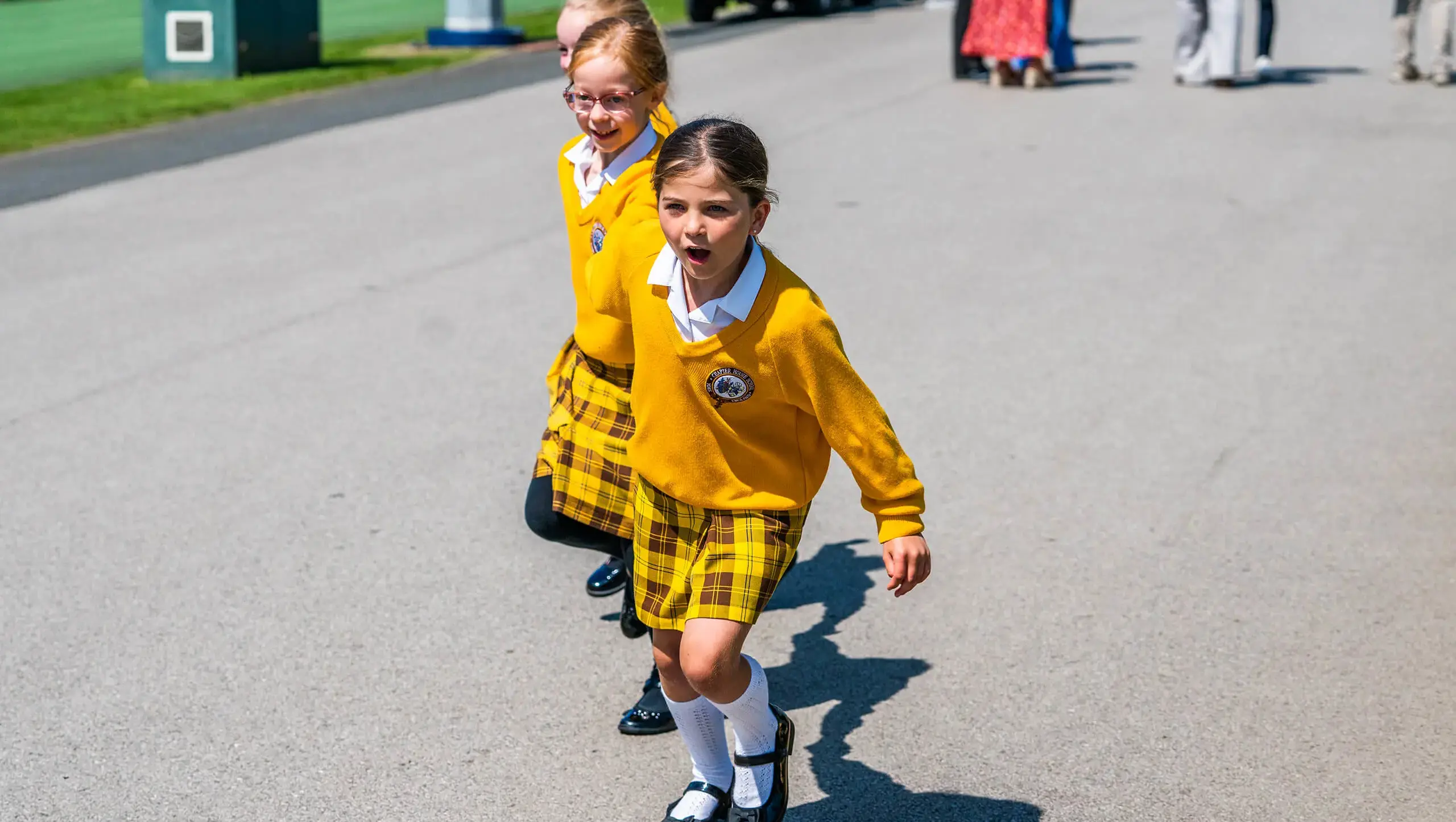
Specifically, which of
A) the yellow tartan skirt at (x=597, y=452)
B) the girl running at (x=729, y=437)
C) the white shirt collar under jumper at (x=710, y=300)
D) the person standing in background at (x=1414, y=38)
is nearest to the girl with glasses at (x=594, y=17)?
the yellow tartan skirt at (x=597, y=452)

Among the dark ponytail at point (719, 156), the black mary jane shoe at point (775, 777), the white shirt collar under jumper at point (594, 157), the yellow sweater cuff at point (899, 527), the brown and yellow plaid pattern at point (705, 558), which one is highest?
the dark ponytail at point (719, 156)

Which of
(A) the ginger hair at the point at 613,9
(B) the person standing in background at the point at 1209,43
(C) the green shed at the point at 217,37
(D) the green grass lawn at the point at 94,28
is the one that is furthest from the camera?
(D) the green grass lawn at the point at 94,28

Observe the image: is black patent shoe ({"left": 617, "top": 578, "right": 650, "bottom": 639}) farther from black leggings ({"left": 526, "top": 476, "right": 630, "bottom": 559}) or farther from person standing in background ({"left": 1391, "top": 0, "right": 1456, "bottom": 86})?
person standing in background ({"left": 1391, "top": 0, "right": 1456, "bottom": 86})

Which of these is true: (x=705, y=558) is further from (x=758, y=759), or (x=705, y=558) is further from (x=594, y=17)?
(x=594, y=17)

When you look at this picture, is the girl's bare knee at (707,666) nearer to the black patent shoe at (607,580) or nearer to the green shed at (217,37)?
the black patent shoe at (607,580)

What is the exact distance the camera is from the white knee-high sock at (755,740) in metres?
3.47

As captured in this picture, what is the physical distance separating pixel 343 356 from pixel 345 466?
4.82 feet

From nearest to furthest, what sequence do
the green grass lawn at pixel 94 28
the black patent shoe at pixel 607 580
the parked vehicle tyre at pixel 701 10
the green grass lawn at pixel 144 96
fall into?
the black patent shoe at pixel 607 580, the green grass lawn at pixel 144 96, the green grass lawn at pixel 94 28, the parked vehicle tyre at pixel 701 10

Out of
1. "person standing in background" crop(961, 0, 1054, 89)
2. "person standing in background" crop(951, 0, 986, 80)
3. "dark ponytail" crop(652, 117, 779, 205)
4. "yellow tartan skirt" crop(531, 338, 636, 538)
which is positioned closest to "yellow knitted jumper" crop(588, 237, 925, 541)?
"dark ponytail" crop(652, 117, 779, 205)

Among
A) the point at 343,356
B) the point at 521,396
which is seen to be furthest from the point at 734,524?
the point at 343,356

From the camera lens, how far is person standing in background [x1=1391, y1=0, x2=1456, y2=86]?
49.5 feet

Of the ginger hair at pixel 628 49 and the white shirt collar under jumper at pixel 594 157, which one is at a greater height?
the ginger hair at pixel 628 49

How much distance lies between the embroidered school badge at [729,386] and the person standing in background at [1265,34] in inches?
548

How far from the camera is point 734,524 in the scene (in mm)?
3363
